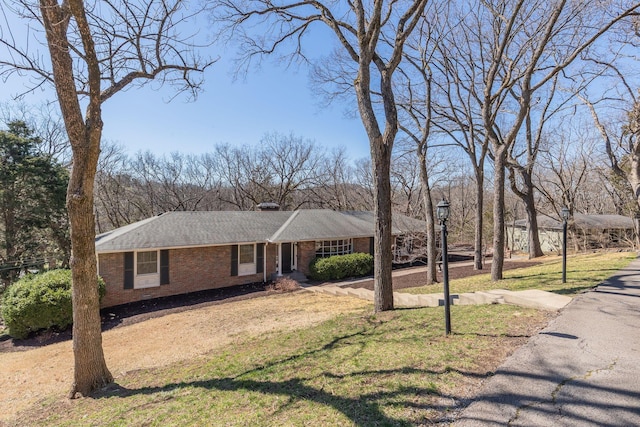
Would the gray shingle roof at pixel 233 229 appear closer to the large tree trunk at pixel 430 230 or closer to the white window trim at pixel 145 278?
the white window trim at pixel 145 278

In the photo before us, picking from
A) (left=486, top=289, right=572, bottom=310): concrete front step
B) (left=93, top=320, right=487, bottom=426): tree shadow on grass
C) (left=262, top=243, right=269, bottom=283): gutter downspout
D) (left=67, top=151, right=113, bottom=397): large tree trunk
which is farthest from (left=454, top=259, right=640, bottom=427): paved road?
(left=262, top=243, right=269, bottom=283): gutter downspout

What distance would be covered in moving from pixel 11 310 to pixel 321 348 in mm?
10289

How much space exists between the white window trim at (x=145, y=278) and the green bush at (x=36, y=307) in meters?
2.30

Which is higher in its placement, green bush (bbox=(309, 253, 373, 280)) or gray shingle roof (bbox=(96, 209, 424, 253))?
gray shingle roof (bbox=(96, 209, 424, 253))

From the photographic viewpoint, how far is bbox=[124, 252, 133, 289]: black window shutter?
11.7 metres

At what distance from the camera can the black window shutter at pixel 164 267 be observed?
12.5 meters

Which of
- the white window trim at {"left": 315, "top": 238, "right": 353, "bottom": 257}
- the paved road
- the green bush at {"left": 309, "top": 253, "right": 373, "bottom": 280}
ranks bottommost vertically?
the green bush at {"left": 309, "top": 253, "right": 373, "bottom": 280}

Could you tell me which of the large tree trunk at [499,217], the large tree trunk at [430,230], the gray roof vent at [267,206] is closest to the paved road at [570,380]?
the large tree trunk at [499,217]

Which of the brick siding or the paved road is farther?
the brick siding

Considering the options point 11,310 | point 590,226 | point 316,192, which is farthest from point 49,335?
Answer: point 590,226

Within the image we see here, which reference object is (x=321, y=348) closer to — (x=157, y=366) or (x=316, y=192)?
(x=157, y=366)

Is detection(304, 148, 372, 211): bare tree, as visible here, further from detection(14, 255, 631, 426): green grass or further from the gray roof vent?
detection(14, 255, 631, 426): green grass

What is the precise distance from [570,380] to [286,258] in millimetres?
13280

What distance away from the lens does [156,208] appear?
27.8 meters
